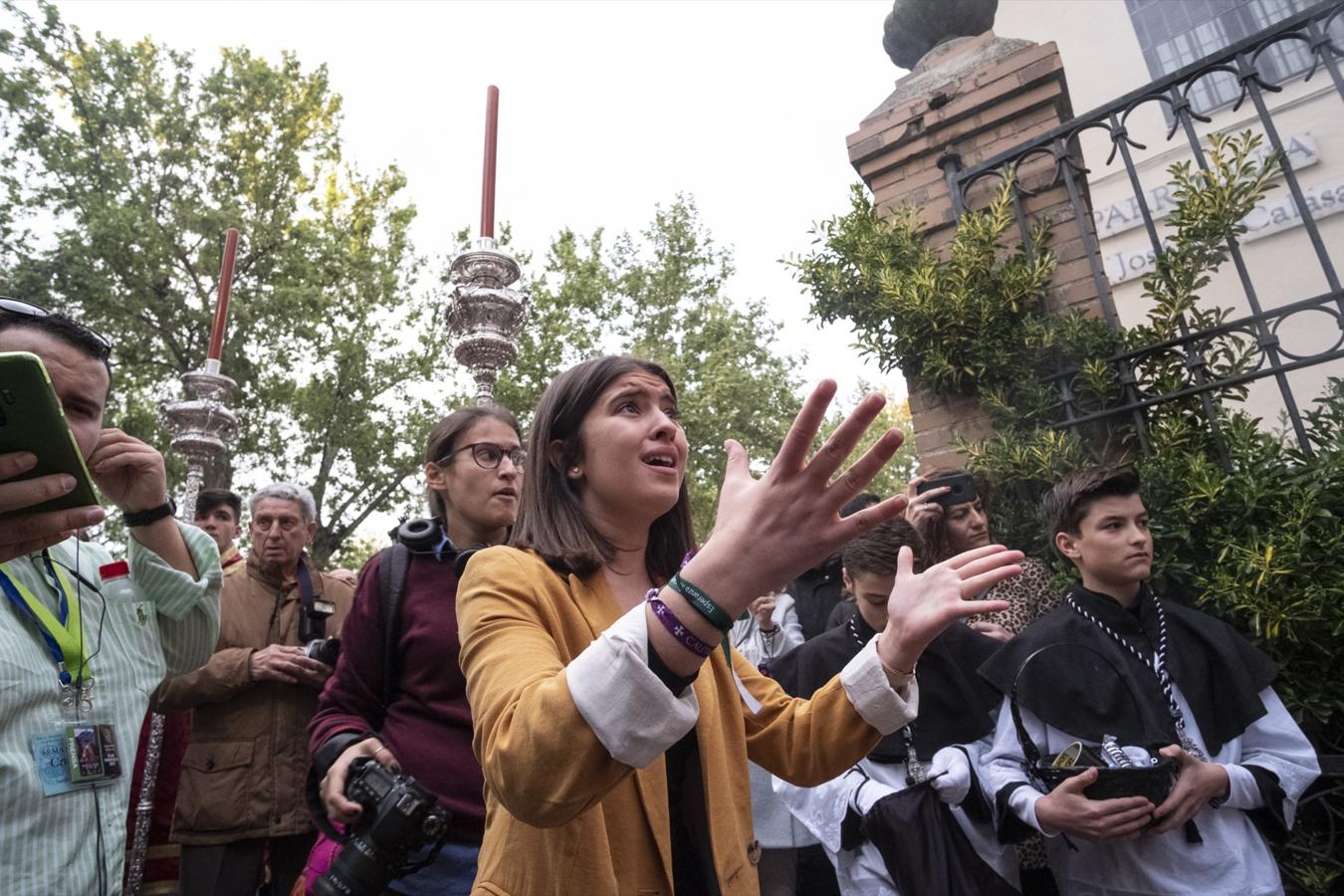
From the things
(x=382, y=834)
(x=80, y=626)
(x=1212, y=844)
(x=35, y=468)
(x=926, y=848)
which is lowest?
(x=1212, y=844)

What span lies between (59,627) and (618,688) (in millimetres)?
1697

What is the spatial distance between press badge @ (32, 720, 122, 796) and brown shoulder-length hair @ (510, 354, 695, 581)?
3.70 ft

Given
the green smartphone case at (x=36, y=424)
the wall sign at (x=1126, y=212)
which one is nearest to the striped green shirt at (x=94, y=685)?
the green smartphone case at (x=36, y=424)

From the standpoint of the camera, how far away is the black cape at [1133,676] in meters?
2.62

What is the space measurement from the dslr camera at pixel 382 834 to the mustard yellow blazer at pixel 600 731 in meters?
0.49

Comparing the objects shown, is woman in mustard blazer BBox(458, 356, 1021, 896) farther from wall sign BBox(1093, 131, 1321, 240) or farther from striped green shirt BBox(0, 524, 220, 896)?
wall sign BBox(1093, 131, 1321, 240)

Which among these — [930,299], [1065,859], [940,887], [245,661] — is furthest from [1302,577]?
[245,661]

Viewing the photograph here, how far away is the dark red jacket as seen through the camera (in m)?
2.12

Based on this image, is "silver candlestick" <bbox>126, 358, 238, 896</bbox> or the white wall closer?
"silver candlestick" <bbox>126, 358, 238, 896</bbox>

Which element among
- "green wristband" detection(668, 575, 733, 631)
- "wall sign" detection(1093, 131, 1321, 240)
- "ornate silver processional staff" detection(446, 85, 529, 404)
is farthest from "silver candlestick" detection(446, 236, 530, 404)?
"wall sign" detection(1093, 131, 1321, 240)

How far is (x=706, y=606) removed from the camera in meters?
1.13

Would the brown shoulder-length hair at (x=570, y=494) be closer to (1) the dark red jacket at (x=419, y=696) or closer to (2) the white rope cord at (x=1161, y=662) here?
(1) the dark red jacket at (x=419, y=696)

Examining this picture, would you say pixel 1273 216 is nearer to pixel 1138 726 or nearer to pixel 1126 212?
pixel 1126 212

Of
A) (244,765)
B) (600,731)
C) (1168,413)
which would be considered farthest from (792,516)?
(1168,413)
